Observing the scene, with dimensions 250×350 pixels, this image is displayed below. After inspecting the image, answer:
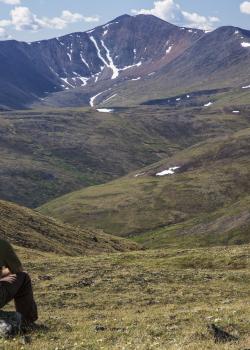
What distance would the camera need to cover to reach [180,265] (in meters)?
50.0

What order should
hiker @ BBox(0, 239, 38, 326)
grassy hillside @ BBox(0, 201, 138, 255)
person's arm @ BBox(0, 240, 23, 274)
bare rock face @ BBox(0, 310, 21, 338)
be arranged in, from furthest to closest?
grassy hillside @ BBox(0, 201, 138, 255), hiker @ BBox(0, 239, 38, 326), person's arm @ BBox(0, 240, 23, 274), bare rock face @ BBox(0, 310, 21, 338)

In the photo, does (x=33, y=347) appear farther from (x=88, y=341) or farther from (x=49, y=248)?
(x=49, y=248)

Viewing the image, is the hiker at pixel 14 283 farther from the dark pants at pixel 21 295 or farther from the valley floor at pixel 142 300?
the valley floor at pixel 142 300

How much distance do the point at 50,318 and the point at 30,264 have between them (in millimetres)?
18467

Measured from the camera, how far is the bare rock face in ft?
66.6

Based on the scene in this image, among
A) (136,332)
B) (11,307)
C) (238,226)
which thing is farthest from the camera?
(238,226)

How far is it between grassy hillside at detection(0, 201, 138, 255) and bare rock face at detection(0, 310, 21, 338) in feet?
138

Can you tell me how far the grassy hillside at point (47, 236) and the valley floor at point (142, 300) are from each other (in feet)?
35.4

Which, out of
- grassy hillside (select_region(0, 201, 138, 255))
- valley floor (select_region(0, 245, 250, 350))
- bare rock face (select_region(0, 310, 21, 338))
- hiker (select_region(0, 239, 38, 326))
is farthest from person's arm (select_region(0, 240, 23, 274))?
grassy hillside (select_region(0, 201, 138, 255))

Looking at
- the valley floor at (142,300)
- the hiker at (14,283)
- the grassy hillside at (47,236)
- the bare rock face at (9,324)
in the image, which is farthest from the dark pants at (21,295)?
the grassy hillside at (47,236)

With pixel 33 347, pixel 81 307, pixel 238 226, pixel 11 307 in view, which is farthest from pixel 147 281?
pixel 238 226

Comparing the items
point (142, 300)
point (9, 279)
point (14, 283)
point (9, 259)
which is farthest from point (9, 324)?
point (142, 300)

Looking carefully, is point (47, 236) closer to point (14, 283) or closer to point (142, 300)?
point (142, 300)

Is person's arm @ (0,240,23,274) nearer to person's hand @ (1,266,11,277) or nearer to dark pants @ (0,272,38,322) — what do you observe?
person's hand @ (1,266,11,277)
